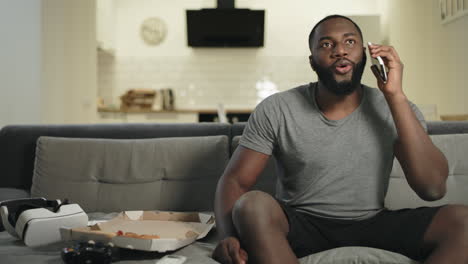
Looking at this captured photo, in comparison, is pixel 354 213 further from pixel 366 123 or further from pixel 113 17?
pixel 113 17

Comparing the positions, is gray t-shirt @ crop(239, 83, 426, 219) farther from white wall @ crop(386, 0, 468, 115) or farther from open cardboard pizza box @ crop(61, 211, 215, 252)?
white wall @ crop(386, 0, 468, 115)

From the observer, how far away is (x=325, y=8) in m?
6.80

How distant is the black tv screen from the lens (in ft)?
21.2

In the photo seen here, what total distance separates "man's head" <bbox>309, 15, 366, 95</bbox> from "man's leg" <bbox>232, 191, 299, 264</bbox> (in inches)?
18.1

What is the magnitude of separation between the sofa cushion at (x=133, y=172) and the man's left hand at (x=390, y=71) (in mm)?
806

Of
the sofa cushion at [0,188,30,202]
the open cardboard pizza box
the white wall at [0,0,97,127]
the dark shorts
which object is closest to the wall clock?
the white wall at [0,0,97,127]

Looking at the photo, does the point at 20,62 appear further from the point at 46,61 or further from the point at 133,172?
the point at 133,172

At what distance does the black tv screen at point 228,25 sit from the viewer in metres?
6.46

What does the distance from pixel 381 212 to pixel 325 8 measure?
571 cm

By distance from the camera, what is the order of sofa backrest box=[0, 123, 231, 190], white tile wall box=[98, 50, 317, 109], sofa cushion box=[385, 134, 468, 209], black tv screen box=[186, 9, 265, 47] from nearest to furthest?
sofa cushion box=[385, 134, 468, 209] < sofa backrest box=[0, 123, 231, 190] < black tv screen box=[186, 9, 265, 47] < white tile wall box=[98, 50, 317, 109]

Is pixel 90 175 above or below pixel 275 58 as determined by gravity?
below

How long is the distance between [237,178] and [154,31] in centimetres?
563

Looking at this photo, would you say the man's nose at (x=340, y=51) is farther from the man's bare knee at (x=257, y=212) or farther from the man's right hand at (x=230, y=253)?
the man's right hand at (x=230, y=253)

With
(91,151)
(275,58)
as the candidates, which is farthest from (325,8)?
(91,151)
